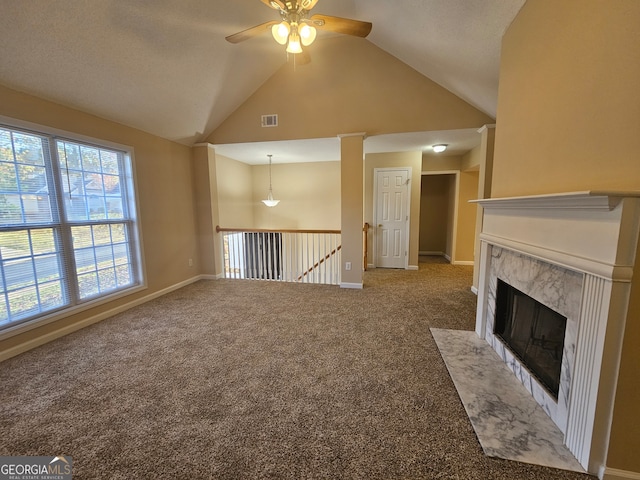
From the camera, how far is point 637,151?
1.09 metres

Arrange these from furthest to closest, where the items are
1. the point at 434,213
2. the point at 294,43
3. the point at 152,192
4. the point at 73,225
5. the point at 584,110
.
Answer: the point at 434,213
the point at 152,192
the point at 73,225
the point at 294,43
the point at 584,110

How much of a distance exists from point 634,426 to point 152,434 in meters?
2.42

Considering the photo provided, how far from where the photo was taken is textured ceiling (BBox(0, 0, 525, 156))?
2.06 m

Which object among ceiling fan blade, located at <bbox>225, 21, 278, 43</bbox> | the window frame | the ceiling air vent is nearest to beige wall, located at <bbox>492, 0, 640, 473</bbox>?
ceiling fan blade, located at <bbox>225, 21, 278, 43</bbox>

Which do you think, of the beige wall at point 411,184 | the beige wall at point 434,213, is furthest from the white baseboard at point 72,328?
the beige wall at point 434,213

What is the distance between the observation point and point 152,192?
366cm

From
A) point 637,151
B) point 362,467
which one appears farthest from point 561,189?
point 362,467

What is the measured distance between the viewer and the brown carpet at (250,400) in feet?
4.19

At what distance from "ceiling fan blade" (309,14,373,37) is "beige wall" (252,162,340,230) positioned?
4213 millimetres

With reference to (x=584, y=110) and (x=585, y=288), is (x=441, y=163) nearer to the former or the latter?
(x=584, y=110)

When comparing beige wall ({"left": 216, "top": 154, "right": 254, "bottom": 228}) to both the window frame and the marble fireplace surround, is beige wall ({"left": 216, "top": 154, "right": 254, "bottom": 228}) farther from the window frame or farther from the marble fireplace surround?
the marble fireplace surround

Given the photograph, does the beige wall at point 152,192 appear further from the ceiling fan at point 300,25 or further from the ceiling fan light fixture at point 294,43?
the ceiling fan light fixture at point 294,43

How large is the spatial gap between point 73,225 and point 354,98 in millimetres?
3822

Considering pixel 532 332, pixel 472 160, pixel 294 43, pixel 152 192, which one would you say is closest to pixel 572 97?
pixel 532 332
